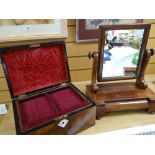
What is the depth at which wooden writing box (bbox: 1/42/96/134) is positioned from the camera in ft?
2.31

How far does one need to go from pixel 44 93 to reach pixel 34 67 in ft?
0.42

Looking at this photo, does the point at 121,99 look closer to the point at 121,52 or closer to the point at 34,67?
the point at 121,52

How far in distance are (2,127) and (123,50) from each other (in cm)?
65

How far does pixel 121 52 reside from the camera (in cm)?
89

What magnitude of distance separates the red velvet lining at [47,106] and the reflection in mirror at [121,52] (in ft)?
0.65

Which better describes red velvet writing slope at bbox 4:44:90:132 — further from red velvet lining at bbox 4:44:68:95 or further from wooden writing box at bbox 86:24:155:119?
wooden writing box at bbox 86:24:155:119

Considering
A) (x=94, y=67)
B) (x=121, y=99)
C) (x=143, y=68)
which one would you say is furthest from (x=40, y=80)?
(x=143, y=68)

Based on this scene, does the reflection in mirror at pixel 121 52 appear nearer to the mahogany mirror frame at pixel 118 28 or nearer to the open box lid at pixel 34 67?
the mahogany mirror frame at pixel 118 28

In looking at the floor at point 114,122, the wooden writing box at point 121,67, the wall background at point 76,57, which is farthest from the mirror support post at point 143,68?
the wall background at point 76,57

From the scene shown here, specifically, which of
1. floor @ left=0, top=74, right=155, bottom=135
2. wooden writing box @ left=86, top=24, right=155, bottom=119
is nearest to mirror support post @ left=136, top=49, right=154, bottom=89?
wooden writing box @ left=86, top=24, right=155, bottom=119
